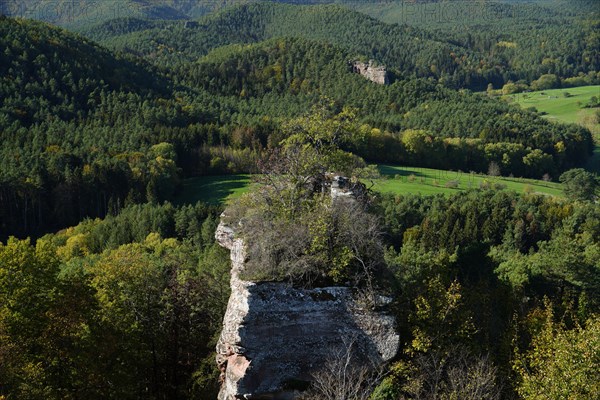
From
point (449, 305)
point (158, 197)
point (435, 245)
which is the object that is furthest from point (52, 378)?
point (158, 197)

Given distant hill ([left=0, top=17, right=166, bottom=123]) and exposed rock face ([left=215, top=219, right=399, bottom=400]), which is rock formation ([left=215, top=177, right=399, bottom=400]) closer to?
exposed rock face ([left=215, top=219, right=399, bottom=400])

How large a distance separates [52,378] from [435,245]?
53659 mm

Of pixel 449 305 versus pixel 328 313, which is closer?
pixel 328 313

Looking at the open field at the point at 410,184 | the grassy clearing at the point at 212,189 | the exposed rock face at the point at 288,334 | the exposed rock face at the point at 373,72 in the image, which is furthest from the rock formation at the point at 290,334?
the exposed rock face at the point at 373,72

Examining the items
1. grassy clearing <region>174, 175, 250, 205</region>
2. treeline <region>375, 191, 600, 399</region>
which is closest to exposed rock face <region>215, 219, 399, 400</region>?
treeline <region>375, 191, 600, 399</region>

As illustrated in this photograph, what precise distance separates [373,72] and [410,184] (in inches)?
3105

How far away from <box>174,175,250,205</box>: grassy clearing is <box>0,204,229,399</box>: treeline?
49.2m

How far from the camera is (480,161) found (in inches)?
4781

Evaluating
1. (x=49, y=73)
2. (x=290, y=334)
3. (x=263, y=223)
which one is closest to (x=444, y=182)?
(x=263, y=223)

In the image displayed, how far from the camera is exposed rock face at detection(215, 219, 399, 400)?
70.8 feet

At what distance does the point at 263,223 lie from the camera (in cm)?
2452

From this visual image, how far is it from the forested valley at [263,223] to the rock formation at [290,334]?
946mm

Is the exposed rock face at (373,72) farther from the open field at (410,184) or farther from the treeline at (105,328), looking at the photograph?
the treeline at (105,328)

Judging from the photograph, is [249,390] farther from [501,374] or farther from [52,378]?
[501,374]
